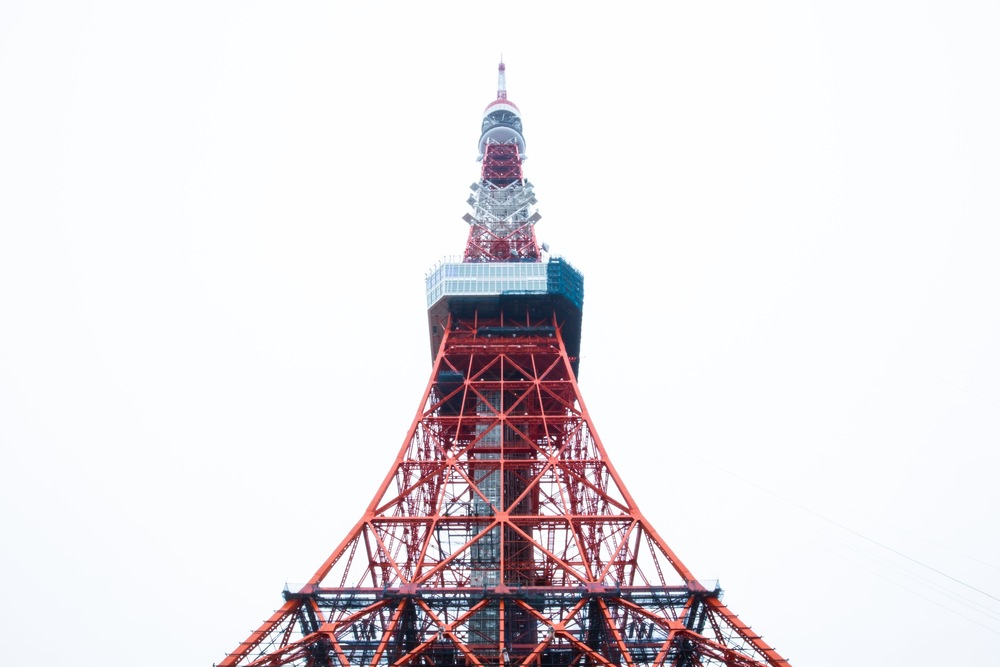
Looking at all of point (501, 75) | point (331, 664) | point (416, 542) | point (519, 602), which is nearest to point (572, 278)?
point (416, 542)

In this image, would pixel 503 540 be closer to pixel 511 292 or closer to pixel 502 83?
pixel 511 292

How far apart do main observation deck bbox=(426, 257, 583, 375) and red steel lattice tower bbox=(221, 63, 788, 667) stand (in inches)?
2.7

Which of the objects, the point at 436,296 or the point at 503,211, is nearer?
the point at 436,296

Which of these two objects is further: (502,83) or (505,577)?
(502,83)

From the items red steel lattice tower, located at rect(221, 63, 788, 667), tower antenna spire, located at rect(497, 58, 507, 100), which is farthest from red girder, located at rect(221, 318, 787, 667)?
tower antenna spire, located at rect(497, 58, 507, 100)

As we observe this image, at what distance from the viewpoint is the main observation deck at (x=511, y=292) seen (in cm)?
3638

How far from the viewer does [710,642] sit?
67.8 ft

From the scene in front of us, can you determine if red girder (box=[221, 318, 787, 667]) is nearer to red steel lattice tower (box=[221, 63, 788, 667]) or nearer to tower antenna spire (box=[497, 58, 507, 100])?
red steel lattice tower (box=[221, 63, 788, 667])

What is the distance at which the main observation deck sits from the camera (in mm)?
36375

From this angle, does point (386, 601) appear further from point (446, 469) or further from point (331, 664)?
point (446, 469)

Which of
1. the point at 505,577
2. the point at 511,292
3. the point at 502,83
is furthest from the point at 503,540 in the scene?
the point at 502,83

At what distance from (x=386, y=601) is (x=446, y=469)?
6.61 m

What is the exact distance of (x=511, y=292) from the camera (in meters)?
36.3

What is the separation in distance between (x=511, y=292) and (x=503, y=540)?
14524 millimetres
